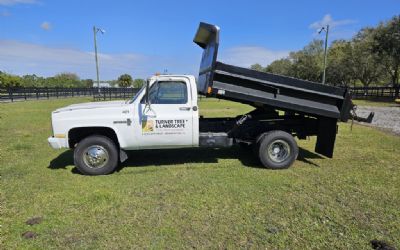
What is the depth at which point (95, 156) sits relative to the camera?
5.89m

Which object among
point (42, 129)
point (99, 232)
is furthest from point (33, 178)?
point (42, 129)

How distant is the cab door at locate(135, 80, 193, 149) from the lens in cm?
584

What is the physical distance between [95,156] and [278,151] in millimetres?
3731

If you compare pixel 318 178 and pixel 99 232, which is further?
pixel 318 178

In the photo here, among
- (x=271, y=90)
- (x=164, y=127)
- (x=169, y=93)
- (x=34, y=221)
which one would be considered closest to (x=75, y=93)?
(x=169, y=93)

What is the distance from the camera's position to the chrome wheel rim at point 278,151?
636 cm

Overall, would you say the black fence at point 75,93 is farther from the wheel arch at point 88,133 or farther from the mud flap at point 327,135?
the mud flap at point 327,135

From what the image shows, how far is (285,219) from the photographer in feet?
13.3

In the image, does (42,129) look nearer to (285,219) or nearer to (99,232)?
(99,232)

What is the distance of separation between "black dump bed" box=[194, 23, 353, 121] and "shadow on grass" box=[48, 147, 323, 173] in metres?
1.36

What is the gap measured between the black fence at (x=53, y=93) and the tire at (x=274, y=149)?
2758cm

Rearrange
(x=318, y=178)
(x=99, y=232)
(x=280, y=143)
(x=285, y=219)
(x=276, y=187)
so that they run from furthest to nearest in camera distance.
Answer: (x=280, y=143) → (x=318, y=178) → (x=276, y=187) → (x=285, y=219) → (x=99, y=232)

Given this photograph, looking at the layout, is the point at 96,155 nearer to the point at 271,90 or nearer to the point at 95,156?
the point at 95,156

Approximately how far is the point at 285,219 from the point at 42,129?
1044 cm
